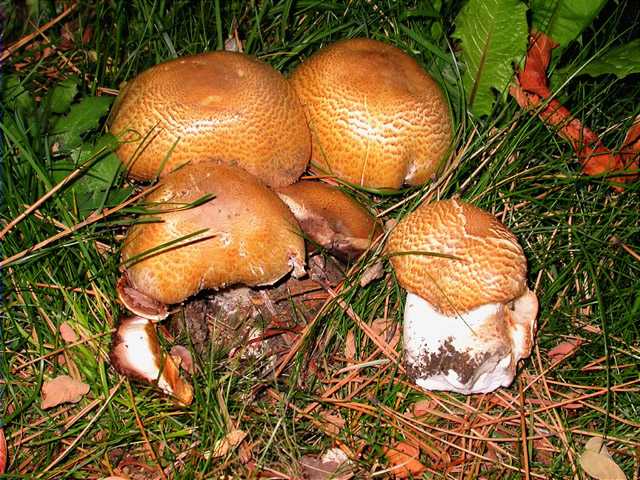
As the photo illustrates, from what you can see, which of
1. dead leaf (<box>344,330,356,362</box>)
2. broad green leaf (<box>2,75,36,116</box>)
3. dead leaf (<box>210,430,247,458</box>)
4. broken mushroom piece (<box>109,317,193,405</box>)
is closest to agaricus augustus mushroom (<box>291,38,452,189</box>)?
dead leaf (<box>344,330,356,362</box>)

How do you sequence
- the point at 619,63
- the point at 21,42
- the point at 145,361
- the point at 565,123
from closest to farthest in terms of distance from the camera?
the point at 145,361, the point at 619,63, the point at 565,123, the point at 21,42

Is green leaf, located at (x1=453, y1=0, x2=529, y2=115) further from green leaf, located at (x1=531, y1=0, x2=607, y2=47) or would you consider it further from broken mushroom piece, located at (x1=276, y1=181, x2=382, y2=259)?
broken mushroom piece, located at (x1=276, y1=181, x2=382, y2=259)

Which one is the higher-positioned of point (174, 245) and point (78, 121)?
point (78, 121)

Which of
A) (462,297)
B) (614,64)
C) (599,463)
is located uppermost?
(614,64)

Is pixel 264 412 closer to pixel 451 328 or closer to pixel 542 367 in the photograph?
pixel 451 328

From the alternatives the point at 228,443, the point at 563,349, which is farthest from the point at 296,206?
the point at 563,349

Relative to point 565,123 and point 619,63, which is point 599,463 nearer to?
point 565,123

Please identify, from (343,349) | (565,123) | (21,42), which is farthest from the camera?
(21,42)
